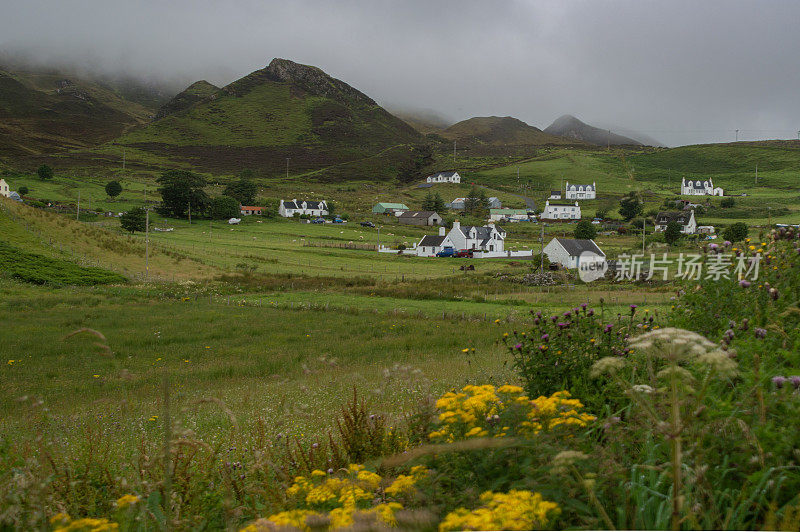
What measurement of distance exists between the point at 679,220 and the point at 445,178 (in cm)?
9834

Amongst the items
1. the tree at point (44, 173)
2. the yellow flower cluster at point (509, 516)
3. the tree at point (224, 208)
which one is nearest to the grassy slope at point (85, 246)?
the yellow flower cluster at point (509, 516)

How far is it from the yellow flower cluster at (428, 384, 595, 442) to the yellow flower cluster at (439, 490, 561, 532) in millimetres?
963

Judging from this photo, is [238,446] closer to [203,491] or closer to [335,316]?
[203,491]

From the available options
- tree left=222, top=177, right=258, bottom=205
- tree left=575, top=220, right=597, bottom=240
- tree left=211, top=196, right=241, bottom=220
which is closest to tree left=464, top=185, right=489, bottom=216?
tree left=575, top=220, right=597, bottom=240

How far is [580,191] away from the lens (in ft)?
487

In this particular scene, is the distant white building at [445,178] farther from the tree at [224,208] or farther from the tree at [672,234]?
the tree at [672,234]

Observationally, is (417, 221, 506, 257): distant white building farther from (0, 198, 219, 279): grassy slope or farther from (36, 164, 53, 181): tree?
(36, 164, 53, 181): tree

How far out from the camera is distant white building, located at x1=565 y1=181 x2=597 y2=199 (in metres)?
147

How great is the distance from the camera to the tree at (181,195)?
98.2m

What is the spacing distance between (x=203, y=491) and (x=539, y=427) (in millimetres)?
2868

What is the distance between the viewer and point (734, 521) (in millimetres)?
→ 2592

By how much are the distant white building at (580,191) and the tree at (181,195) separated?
103306 millimetres

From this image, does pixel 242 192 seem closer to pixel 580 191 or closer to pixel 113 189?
pixel 113 189

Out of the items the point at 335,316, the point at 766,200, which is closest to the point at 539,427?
the point at 335,316
